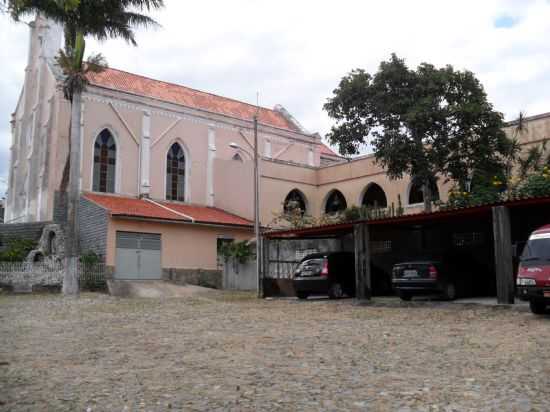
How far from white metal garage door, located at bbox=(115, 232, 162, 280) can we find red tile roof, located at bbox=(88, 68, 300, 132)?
8704mm

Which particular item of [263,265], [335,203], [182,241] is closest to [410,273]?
[263,265]

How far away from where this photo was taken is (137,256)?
27016mm

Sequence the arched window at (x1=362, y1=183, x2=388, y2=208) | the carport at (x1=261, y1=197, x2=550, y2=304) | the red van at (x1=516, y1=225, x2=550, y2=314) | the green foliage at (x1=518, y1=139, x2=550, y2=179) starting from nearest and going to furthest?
the red van at (x1=516, y1=225, x2=550, y2=314)
the carport at (x1=261, y1=197, x2=550, y2=304)
the green foliage at (x1=518, y1=139, x2=550, y2=179)
the arched window at (x1=362, y1=183, x2=388, y2=208)

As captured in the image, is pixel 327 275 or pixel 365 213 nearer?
pixel 327 275

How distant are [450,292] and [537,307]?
4277 mm

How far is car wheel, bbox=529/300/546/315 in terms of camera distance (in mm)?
12406

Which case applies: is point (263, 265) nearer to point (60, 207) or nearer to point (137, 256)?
point (137, 256)

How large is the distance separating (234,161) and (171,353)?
26.2 meters

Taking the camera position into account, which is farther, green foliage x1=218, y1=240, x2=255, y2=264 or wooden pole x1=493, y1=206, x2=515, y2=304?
green foliage x1=218, y1=240, x2=255, y2=264

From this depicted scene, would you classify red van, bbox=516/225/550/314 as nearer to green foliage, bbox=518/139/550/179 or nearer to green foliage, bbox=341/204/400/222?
green foliage, bbox=518/139/550/179

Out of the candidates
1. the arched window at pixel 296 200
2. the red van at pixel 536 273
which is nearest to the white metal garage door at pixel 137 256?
the arched window at pixel 296 200

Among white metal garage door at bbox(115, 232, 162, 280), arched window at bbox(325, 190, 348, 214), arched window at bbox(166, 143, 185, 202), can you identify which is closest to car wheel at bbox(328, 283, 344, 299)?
white metal garage door at bbox(115, 232, 162, 280)

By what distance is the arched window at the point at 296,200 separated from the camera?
33.1 metres

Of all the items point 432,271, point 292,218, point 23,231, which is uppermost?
point 292,218
